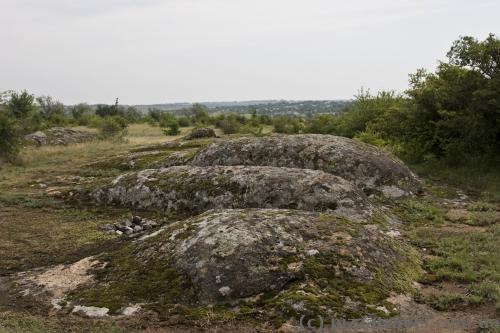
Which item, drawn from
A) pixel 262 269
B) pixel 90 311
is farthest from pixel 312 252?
pixel 90 311

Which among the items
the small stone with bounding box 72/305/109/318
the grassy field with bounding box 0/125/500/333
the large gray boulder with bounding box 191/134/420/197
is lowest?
the small stone with bounding box 72/305/109/318

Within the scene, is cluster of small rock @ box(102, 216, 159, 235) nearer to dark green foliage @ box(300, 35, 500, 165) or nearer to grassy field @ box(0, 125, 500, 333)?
grassy field @ box(0, 125, 500, 333)

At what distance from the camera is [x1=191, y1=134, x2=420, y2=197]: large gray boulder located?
17.0 meters

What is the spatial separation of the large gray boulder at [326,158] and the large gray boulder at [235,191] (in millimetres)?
3158

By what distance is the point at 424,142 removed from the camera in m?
22.9

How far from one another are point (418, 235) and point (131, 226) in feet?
25.4

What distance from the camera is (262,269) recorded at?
339 inches

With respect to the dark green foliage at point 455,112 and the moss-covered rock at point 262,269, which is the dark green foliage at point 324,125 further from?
the moss-covered rock at point 262,269

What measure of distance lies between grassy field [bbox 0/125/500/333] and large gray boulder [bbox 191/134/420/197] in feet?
4.08

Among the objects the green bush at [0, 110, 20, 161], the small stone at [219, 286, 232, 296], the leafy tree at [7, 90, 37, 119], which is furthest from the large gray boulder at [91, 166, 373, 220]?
the leafy tree at [7, 90, 37, 119]

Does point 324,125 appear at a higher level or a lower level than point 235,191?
higher

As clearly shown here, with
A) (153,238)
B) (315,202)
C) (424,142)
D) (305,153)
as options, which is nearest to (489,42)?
(424,142)

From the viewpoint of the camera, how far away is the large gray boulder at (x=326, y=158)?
16984mm

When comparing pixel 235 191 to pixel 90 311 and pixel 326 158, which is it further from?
pixel 90 311
